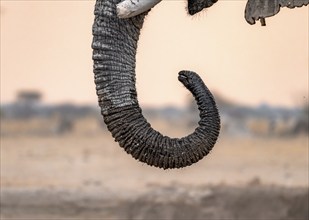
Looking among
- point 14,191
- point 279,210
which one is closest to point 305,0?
point 279,210

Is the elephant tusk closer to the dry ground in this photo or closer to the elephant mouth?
the elephant mouth

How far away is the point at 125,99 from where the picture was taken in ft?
26.8

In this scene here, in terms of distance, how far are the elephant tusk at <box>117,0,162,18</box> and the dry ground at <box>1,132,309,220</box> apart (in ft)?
25.0

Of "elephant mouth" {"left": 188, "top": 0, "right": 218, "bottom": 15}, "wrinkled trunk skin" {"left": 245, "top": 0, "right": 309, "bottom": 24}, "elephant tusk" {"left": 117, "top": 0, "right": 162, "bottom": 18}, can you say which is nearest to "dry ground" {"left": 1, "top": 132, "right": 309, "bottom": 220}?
"elephant mouth" {"left": 188, "top": 0, "right": 218, "bottom": 15}

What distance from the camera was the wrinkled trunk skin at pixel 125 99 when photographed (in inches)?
319

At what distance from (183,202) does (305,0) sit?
386 inches

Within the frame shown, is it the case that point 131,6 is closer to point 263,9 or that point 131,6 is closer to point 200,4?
point 200,4

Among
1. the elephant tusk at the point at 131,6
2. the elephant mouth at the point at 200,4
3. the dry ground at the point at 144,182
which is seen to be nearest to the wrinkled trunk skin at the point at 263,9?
the elephant mouth at the point at 200,4

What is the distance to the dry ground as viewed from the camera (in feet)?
54.1

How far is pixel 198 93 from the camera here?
331 inches

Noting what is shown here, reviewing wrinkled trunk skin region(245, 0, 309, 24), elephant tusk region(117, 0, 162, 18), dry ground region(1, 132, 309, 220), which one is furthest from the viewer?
dry ground region(1, 132, 309, 220)

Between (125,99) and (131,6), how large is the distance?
0.54 meters

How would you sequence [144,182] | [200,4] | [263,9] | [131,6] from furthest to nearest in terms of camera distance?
[144,182] → [200,4] → [263,9] → [131,6]

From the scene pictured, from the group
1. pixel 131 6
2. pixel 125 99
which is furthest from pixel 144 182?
pixel 131 6
